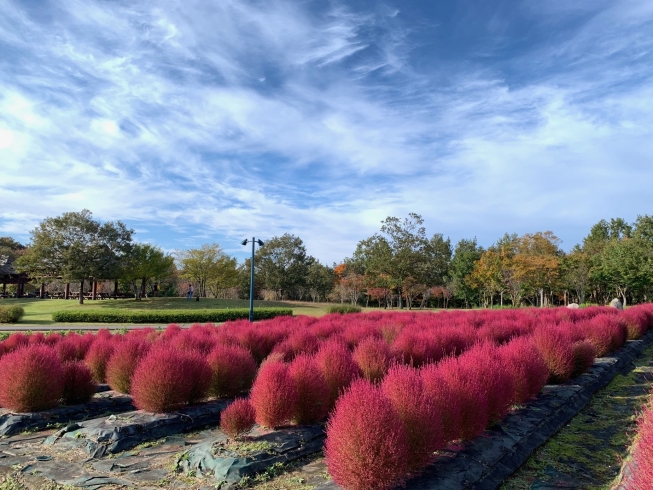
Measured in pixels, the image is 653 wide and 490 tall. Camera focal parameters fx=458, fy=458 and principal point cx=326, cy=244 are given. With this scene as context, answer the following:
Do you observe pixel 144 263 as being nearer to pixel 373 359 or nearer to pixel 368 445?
pixel 373 359

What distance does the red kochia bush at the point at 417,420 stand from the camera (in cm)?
392

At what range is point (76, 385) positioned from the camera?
23.6 ft

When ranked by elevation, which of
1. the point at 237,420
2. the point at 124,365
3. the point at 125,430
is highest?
the point at 124,365

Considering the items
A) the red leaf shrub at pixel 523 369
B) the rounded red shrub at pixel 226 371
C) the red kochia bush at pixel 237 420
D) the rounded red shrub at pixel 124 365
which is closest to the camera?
the red kochia bush at pixel 237 420

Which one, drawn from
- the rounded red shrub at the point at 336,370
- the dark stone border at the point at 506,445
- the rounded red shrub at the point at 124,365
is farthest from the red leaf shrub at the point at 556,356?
the rounded red shrub at the point at 124,365

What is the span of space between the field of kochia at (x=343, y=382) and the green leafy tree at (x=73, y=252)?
32392mm

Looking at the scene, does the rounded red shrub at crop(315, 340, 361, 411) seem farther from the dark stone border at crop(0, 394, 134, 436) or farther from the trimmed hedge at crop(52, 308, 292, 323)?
the trimmed hedge at crop(52, 308, 292, 323)

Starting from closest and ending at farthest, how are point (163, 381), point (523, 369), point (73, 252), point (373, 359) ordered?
point (163, 381) < point (523, 369) < point (373, 359) < point (73, 252)

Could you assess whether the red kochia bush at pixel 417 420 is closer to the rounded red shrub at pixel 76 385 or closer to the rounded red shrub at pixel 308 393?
the rounded red shrub at pixel 308 393

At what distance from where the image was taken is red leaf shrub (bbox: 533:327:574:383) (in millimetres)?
8094

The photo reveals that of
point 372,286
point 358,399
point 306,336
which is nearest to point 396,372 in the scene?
point 358,399

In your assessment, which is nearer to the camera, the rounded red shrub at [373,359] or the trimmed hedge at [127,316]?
the rounded red shrub at [373,359]

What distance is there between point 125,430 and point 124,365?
212 cm

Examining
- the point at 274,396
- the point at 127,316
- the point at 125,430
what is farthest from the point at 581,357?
the point at 127,316
